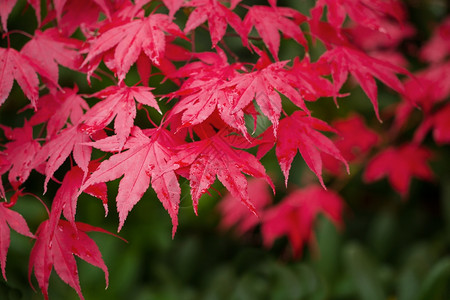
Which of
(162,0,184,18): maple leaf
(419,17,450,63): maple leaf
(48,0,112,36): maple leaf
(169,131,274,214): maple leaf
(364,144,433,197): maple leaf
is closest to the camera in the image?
(169,131,274,214): maple leaf

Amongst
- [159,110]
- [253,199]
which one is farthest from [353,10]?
[253,199]

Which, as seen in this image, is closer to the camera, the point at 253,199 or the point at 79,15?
the point at 79,15

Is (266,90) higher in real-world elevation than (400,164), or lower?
higher

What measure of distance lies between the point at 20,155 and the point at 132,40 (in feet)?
0.71

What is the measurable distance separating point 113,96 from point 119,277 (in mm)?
1165

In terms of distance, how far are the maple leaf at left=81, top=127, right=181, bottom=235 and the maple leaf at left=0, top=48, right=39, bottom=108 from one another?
0.13m

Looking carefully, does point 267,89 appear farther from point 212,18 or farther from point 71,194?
point 71,194

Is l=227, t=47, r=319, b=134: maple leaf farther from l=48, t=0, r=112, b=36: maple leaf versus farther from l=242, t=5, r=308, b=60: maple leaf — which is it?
l=48, t=0, r=112, b=36: maple leaf

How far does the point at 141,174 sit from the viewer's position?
0.48 meters

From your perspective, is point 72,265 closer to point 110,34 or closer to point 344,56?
point 110,34

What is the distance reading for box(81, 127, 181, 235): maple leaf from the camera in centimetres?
46

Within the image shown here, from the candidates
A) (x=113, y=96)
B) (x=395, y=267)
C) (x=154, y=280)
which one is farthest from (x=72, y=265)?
(x=395, y=267)

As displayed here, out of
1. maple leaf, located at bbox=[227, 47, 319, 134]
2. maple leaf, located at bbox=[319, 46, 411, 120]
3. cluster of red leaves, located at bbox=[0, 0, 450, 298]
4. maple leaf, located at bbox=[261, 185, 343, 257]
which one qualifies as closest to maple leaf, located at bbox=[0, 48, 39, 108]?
cluster of red leaves, located at bbox=[0, 0, 450, 298]

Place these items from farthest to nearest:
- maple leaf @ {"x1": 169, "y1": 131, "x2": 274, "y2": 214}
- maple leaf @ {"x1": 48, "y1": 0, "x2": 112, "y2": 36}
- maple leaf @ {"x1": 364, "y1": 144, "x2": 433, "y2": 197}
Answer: maple leaf @ {"x1": 364, "y1": 144, "x2": 433, "y2": 197} → maple leaf @ {"x1": 48, "y1": 0, "x2": 112, "y2": 36} → maple leaf @ {"x1": 169, "y1": 131, "x2": 274, "y2": 214}
